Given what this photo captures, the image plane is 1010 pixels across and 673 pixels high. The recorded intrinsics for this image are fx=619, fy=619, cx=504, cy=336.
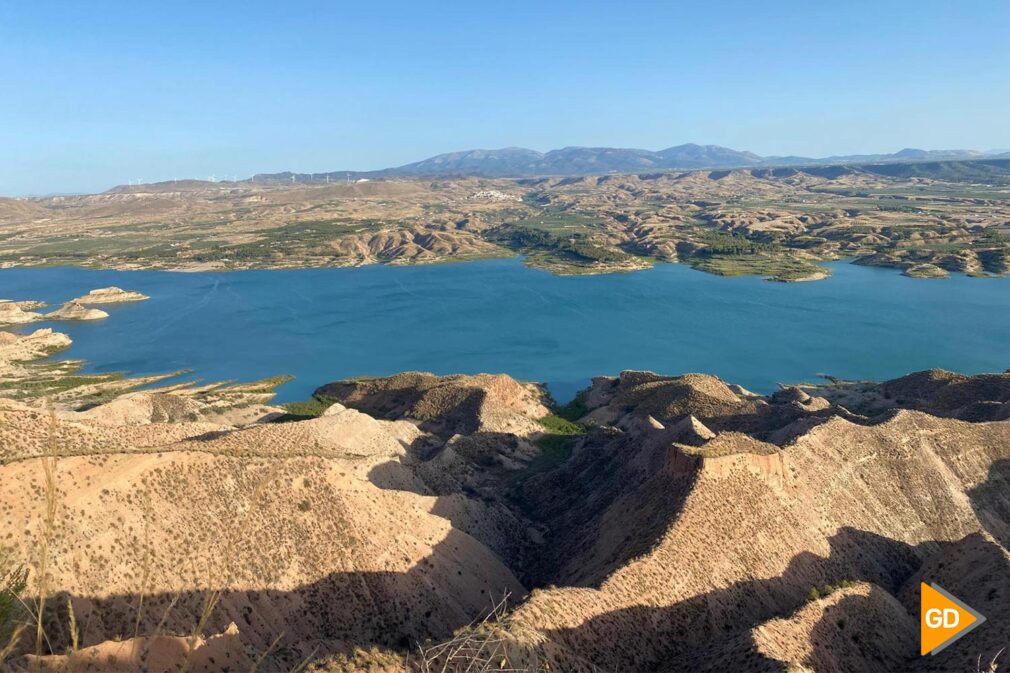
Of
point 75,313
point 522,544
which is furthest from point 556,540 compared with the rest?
point 75,313

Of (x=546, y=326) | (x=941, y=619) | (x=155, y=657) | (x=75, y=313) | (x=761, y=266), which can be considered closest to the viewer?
(x=155, y=657)

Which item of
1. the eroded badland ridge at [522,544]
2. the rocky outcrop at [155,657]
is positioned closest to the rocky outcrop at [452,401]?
the eroded badland ridge at [522,544]

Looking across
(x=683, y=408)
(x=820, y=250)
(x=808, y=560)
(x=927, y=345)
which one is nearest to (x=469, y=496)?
(x=808, y=560)

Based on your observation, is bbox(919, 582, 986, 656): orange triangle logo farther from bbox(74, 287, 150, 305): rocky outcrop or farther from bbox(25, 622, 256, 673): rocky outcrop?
bbox(74, 287, 150, 305): rocky outcrop

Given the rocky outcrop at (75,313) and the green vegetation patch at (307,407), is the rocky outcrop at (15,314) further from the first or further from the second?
the green vegetation patch at (307,407)

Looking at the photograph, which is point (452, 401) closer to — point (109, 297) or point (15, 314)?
point (15, 314)

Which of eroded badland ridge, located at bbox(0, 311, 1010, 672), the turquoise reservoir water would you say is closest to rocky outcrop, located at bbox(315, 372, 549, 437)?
the turquoise reservoir water
